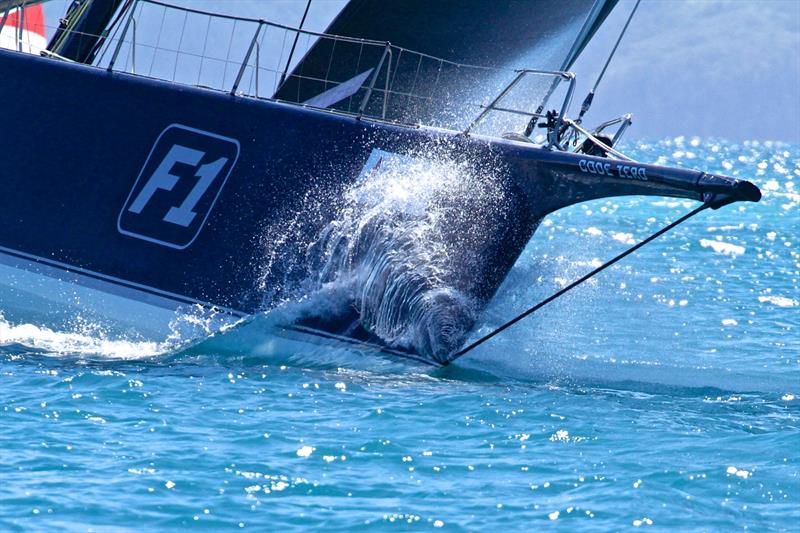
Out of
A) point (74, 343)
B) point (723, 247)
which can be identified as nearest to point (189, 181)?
point (74, 343)

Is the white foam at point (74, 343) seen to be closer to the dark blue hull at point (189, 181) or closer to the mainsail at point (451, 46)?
the dark blue hull at point (189, 181)

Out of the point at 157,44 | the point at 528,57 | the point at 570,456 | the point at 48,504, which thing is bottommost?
the point at 48,504

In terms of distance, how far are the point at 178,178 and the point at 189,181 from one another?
0.08m

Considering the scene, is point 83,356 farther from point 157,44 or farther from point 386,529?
point 386,529

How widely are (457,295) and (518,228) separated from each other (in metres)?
0.59

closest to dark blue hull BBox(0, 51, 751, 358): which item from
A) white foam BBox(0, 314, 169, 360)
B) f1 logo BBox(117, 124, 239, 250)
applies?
f1 logo BBox(117, 124, 239, 250)

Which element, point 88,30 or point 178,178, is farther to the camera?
point 88,30

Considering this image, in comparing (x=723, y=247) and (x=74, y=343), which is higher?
(x=723, y=247)

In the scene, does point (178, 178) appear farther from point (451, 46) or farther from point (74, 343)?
point (451, 46)

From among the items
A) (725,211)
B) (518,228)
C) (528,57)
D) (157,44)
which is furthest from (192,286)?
(725,211)

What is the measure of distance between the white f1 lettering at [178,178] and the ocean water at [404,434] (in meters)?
0.92

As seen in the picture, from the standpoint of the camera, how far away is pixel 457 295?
7.39m

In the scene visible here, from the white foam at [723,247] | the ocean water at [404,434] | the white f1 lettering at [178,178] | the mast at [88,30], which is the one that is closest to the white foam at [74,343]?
the ocean water at [404,434]

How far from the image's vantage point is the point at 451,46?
28.6ft
